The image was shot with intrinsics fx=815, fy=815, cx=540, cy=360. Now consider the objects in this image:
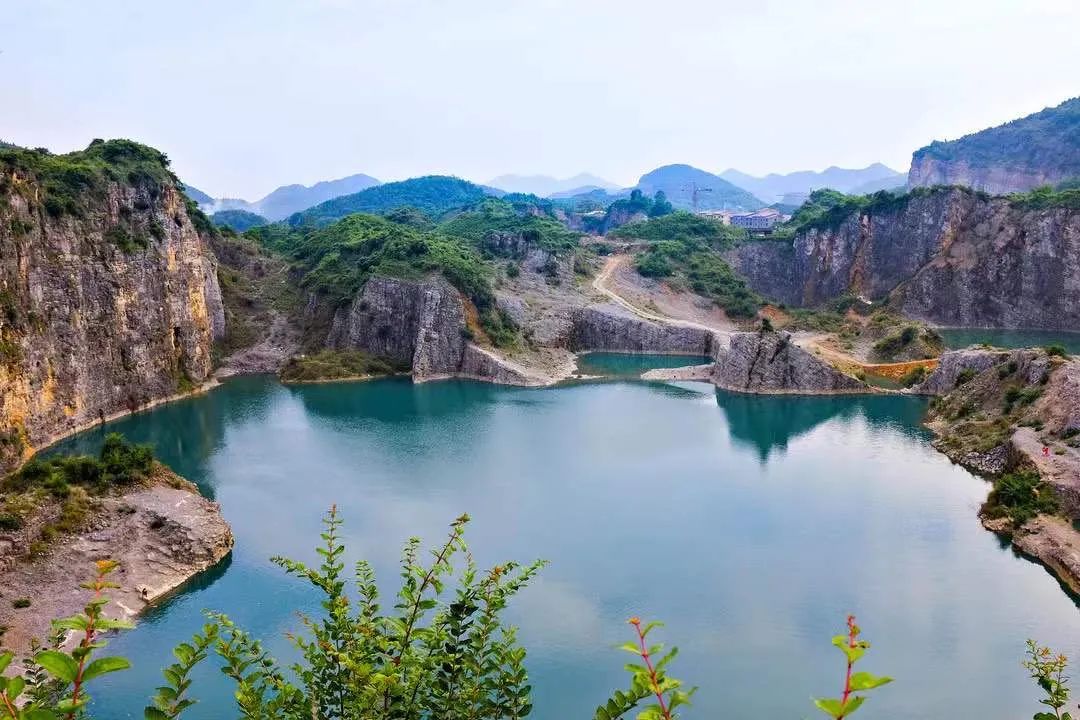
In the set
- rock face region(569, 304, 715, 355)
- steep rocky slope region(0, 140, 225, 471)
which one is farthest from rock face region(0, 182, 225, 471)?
rock face region(569, 304, 715, 355)

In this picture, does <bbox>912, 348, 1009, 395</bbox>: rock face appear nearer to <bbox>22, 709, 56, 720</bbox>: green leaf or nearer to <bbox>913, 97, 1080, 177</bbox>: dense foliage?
<bbox>22, 709, 56, 720</bbox>: green leaf

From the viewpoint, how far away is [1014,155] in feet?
428

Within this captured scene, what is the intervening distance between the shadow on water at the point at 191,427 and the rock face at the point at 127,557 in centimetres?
642

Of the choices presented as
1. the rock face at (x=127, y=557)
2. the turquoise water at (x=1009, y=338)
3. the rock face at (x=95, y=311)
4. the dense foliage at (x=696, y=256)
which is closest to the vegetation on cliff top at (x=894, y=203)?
the dense foliage at (x=696, y=256)

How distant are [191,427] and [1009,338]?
6671 cm

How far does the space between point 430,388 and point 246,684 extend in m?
51.3

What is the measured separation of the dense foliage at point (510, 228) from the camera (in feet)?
271

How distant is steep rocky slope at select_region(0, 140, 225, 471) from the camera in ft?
126

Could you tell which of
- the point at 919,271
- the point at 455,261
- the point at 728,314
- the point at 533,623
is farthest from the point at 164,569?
the point at 919,271

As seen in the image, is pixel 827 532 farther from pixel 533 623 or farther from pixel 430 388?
pixel 430 388

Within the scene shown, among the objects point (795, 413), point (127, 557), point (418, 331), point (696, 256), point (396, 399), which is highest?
point (696, 256)

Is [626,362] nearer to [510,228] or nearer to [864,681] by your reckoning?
[510,228]

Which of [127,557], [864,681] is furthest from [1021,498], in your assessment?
[864,681]

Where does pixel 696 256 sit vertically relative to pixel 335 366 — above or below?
above
